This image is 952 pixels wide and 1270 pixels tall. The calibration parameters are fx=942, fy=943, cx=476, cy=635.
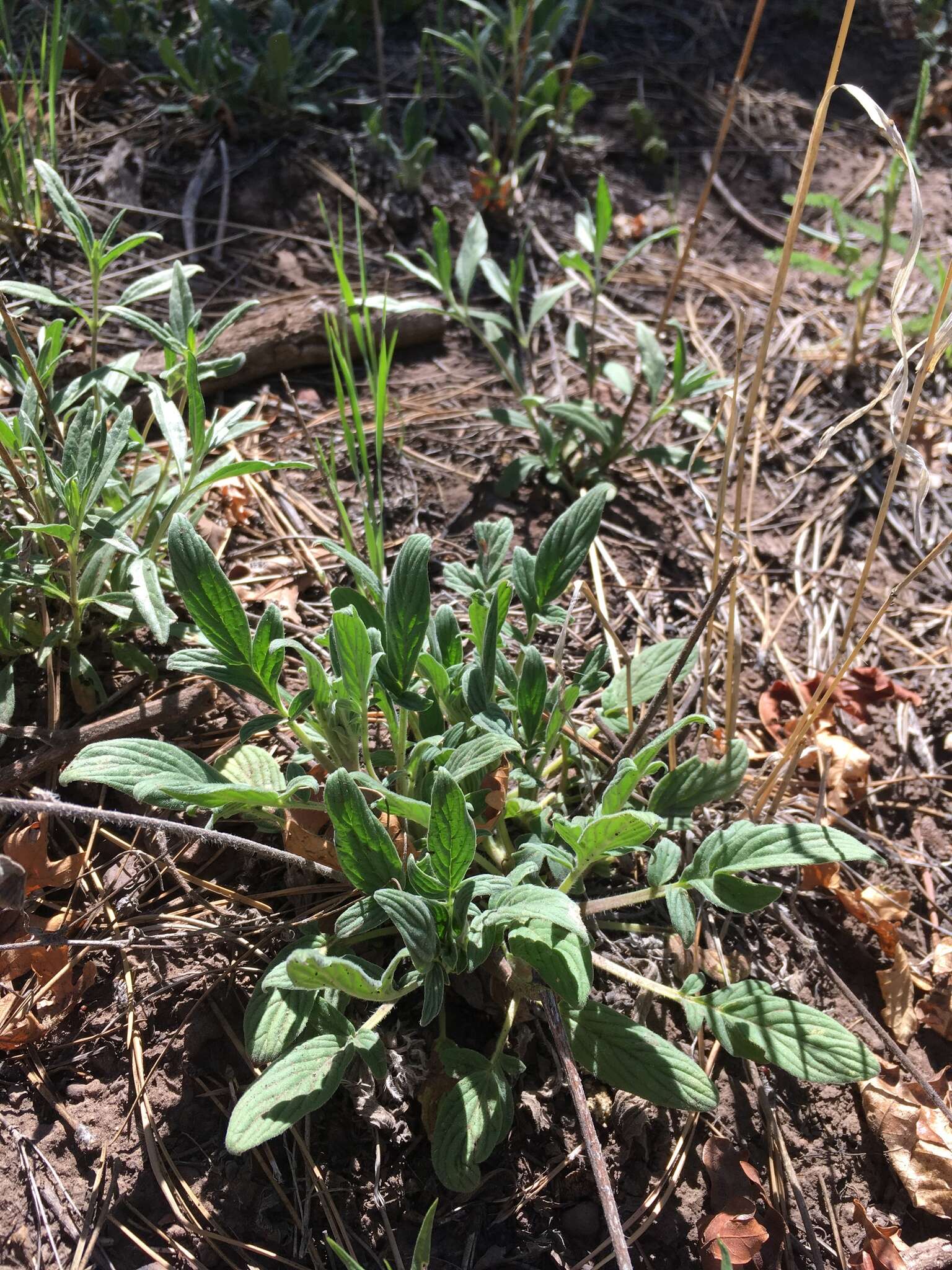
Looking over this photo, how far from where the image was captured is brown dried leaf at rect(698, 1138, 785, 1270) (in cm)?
141

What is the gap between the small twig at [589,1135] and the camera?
1097 millimetres

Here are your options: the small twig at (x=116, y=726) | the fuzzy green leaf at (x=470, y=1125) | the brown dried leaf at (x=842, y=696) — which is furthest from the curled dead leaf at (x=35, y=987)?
the brown dried leaf at (x=842, y=696)

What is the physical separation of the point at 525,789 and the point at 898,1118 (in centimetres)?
82

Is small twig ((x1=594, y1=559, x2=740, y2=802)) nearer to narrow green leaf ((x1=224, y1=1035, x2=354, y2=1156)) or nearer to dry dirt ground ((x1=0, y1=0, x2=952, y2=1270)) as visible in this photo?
dry dirt ground ((x1=0, y1=0, x2=952, y2=1270))

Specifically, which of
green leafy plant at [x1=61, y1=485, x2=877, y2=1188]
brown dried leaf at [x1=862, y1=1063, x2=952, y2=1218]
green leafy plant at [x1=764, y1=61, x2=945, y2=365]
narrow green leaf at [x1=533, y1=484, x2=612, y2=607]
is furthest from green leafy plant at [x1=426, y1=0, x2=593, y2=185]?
brown dried leaf at [x1=862, y1=1063, x2=952, y2=1218]

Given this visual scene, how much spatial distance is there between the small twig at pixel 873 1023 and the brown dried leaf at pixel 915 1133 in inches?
0.9

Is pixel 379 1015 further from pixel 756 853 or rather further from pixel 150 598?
pixel 150 598

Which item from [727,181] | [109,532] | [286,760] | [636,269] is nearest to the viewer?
[109,532]

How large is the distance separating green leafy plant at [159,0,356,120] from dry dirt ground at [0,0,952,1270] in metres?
0.12

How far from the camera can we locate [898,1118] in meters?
1.56

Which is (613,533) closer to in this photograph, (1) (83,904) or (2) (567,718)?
(2) (567,718)

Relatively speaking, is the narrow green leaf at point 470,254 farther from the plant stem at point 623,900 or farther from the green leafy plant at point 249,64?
the plant stem at point 623,900

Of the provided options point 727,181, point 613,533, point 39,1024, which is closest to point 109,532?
point 39,1024

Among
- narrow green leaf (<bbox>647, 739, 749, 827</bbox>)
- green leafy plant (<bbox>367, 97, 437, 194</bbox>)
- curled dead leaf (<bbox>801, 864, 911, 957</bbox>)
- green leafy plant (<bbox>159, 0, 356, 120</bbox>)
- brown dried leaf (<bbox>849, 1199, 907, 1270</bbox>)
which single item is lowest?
brown dried leaf (<bbox>849, 1199, 907, 1270</bbox>)
